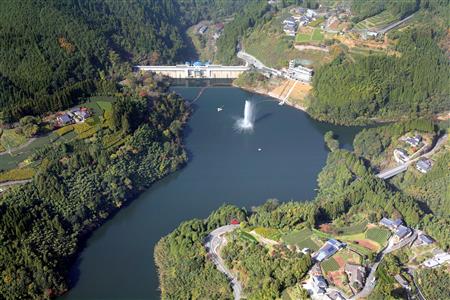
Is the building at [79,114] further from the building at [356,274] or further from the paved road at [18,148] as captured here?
the building at [356,274]

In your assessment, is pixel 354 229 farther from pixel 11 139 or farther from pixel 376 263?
pixel 11 139

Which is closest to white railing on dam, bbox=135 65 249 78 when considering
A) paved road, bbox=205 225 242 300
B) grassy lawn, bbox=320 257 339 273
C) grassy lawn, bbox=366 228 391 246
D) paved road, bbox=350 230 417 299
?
paved road, bbox=205 225 242 300

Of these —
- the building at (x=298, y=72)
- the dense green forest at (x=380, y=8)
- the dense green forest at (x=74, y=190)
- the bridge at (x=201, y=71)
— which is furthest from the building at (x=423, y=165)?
the dense green forest at (x=380, y=8)

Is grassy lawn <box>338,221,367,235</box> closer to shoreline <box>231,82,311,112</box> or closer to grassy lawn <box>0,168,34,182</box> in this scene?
grassy lawn <box>0,168,34,182</box>

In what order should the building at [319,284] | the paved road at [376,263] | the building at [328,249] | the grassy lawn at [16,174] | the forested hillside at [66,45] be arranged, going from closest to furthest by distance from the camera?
the building at [319,284] → the paved road at [376,263] → the building at [328,249] → the grassy lawn at [16,174] → the forested hillside at [66,45]

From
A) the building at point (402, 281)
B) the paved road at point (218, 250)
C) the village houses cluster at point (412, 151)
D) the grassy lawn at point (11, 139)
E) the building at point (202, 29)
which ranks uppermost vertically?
the building at point (202, 29)

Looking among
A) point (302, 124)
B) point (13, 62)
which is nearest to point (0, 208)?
point (13, 62)
